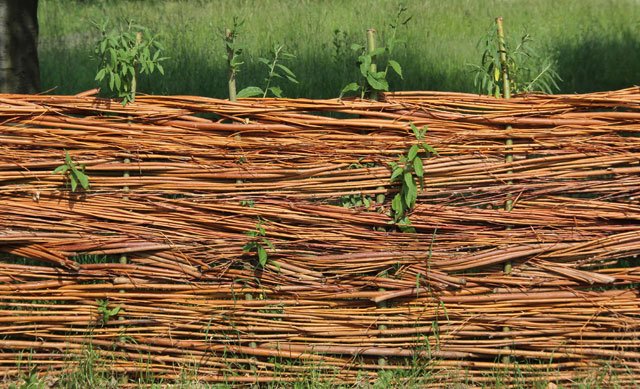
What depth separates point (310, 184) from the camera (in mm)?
4188

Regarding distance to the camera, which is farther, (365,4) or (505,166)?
(365,4)

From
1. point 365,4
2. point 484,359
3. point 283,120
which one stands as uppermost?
point 365,4

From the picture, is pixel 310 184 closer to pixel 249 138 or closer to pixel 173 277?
pixel 249 138

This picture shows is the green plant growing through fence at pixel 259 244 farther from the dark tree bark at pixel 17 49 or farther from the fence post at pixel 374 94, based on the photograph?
the dark tree bark at pixel 17 49

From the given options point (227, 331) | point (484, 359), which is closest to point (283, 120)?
point (227, 331)

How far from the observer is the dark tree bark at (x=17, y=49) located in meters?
5.62

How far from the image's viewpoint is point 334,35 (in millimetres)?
9500

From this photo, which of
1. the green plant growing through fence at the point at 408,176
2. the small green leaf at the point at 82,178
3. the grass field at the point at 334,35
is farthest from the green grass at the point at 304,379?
the grass field at the point at 334,35

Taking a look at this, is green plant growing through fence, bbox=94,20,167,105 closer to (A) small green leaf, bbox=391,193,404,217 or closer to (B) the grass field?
(A) small green leaf, bbox=391,193,404,217

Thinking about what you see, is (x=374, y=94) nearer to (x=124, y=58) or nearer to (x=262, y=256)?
(x=262, y=256)

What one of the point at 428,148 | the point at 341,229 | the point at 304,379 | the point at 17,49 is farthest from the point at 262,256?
the point at 17,49

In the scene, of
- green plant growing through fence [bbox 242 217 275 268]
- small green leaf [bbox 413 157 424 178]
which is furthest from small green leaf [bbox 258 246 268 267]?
small green leaf [bbox 413 157 424 178]

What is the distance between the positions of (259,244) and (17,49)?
2.72 meters

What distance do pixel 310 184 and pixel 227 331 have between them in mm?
897
